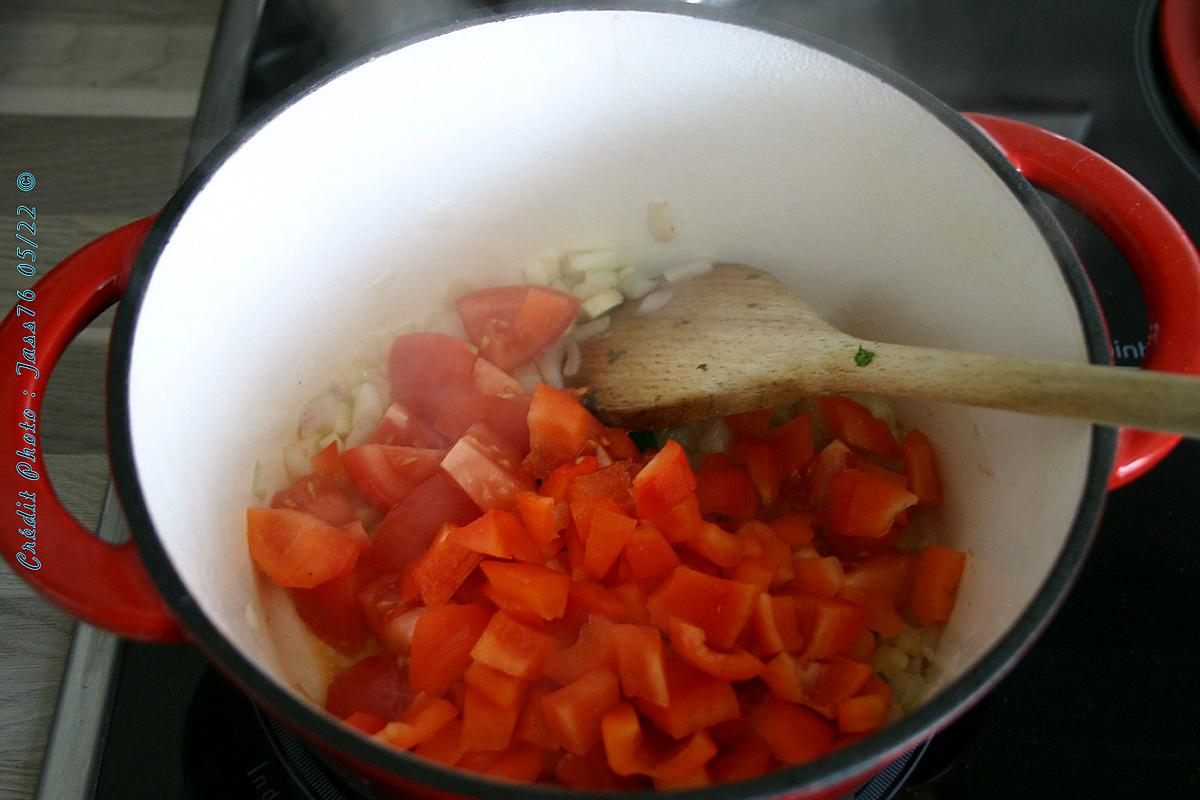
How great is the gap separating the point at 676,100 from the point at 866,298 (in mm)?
419

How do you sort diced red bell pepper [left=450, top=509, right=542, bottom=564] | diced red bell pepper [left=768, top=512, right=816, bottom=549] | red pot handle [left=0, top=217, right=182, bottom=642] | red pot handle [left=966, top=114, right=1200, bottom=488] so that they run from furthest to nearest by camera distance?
1. diced red bell pepper [left=768, top=512, right=816, bottom=549]
2. diced red bell pepper [left=450, top=509, right=542, bottom=564]
3. red pot handle [left=966, top=114, right=1200, bottom=488]
4. red pot handle [left=0, top=217, right=182, bottom=642]

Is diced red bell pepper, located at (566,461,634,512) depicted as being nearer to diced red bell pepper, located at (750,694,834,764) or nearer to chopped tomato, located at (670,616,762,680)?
chopped tomato, located at (670,616,762,680)

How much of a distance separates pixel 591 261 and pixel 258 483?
631mm

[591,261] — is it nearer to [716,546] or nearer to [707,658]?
[716,546]

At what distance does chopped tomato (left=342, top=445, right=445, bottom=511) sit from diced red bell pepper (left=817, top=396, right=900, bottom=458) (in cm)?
60

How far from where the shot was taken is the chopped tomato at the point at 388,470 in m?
1.39

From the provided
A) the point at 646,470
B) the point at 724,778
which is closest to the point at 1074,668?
the point at 724,778

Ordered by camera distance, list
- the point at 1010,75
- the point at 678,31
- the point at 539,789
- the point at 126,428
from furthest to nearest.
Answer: the point at 1010,75 < the point at 678,31 < the point at 126,428 < the point at 539,789

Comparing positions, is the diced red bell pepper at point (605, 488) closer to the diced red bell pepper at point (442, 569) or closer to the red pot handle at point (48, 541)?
the diced red bell pepper at point (442, 569)

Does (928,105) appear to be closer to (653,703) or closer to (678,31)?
(678,31)

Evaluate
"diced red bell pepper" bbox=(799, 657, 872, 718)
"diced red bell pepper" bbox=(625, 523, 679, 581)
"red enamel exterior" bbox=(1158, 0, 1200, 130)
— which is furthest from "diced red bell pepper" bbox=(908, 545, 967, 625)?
"red enamel exterior" bbox=(1158, 0, 1200, 130)

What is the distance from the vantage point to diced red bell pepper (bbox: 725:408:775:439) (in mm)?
1487

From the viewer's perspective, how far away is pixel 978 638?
107 centimetres

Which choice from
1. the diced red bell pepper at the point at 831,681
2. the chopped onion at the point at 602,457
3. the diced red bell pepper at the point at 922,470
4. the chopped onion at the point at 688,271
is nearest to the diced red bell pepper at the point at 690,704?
the diced red bell pepper at the point at 831,681
